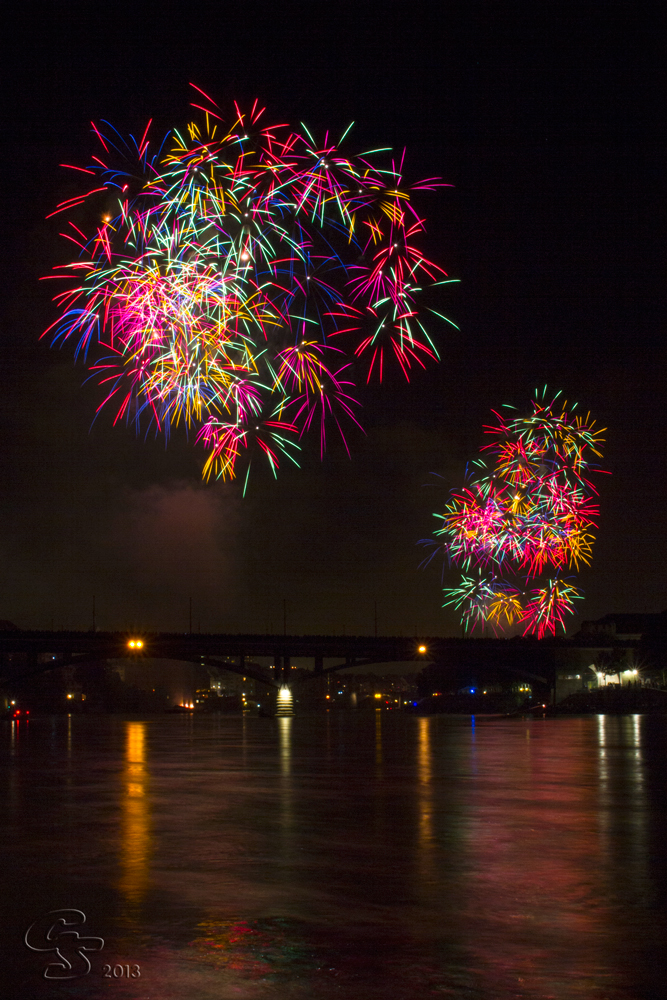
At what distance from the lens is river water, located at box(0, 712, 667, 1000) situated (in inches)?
291

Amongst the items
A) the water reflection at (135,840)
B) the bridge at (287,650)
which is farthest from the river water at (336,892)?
the bridge at (287,650)

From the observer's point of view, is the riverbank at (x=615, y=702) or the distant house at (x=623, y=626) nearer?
the riverbank at (x=615, y=702)

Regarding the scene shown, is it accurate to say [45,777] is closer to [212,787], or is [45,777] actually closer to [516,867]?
[212,787]

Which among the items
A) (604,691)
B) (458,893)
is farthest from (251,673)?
(458,893)

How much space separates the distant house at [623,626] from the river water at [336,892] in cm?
15305

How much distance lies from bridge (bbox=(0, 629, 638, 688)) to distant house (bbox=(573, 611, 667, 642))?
903 inches

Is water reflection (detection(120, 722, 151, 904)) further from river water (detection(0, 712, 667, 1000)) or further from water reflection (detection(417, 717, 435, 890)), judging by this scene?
water reflection (detection(417, 717, 435, 890))

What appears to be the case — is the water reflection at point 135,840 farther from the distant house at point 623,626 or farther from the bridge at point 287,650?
the distant house at point 623,626

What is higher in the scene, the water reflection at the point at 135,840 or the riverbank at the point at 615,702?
the water reflection at the point at 135,840

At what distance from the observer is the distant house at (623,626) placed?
169m

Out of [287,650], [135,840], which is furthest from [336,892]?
[287,650]

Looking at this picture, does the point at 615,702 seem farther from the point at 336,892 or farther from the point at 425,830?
the point at 336,892

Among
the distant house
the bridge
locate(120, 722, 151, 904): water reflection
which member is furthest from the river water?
the distant house

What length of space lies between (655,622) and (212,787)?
6305 inches
